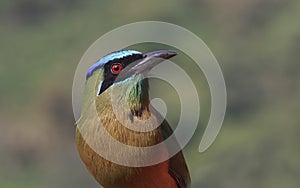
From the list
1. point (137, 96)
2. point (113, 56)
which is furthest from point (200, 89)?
point (113, 56)

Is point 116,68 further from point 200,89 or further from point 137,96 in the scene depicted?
point 200,89

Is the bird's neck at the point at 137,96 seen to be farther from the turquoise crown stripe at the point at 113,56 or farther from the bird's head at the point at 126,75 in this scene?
the turquoise crown stripe at the point at 113,56

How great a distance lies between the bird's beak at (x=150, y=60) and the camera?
4.54 metres

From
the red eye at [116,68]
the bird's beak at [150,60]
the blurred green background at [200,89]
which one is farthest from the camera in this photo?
the blurred green background at [200,89]

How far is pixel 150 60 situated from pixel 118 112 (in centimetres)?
31

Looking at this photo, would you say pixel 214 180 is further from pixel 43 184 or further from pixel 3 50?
pixel 3 50

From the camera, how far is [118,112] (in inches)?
186

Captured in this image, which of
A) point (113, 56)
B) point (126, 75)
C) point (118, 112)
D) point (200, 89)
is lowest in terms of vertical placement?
point (200, 89)

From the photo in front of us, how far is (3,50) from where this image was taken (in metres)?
15.4

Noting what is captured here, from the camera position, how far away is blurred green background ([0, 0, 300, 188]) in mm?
11461

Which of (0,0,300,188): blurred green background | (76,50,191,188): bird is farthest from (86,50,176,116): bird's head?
(0,0,300,188): blurred green background

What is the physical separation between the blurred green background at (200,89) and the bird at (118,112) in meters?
4.39

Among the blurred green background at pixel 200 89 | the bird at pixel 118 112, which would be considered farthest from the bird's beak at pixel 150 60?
the blurred green background at pixel 200 89

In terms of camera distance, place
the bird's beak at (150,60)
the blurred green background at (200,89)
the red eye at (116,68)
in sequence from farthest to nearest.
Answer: the blurred green background at (200,89) < the red eye at (116,68) < the bird's beak at (150,60)
